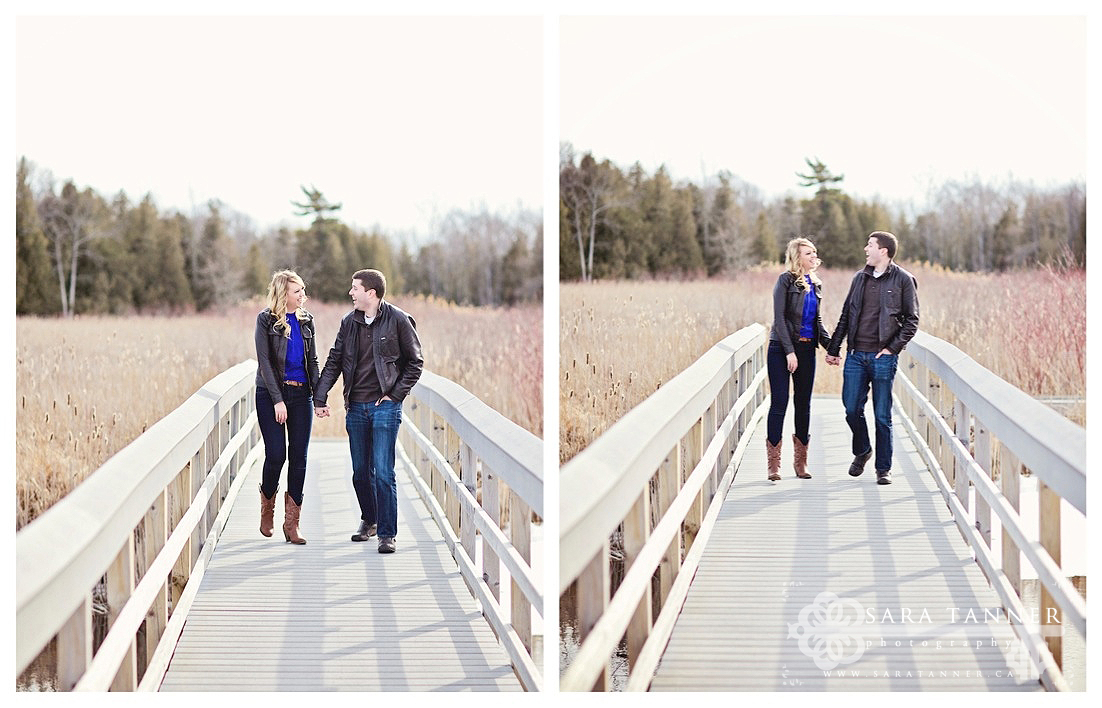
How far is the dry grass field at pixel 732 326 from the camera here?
381 cm

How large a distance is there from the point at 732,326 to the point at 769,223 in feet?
1.33

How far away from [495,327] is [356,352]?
177 centimetres

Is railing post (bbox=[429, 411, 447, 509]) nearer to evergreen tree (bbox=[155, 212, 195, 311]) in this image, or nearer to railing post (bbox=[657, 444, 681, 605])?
evergreen tree (bbox=[155, 212, 195, 311])

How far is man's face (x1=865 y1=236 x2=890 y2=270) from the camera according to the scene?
3875 mm

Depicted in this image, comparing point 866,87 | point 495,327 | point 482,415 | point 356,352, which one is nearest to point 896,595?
point 482,415

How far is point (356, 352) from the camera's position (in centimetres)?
415

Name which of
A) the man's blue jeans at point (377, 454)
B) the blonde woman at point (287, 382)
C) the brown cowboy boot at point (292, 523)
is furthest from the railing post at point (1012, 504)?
the brown cowboy boot at point (292, 523)

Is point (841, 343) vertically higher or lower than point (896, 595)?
higher

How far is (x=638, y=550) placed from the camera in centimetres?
300

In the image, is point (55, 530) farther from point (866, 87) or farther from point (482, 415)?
point (866, 87)

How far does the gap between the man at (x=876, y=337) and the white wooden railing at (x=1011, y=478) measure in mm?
164

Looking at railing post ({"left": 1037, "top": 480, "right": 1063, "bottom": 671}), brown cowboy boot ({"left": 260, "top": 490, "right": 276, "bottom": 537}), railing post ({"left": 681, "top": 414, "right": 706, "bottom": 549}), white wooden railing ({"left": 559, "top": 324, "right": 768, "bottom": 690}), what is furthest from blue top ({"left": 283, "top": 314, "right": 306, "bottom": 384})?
railing post ({"left": 1037, "top": 480, "right": 1063, "bottom": 671})

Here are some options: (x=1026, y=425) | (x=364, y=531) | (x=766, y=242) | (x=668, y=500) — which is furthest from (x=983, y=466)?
(x=364, y=531)

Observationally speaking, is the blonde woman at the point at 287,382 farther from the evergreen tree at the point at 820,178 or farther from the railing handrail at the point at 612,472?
the evergreen tree at the point at 820,178
